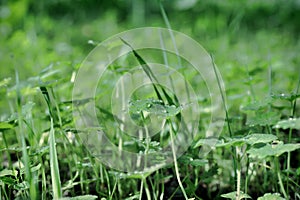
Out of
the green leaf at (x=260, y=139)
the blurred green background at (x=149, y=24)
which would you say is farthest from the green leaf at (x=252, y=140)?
the blurred green background at (x=149, y=24)

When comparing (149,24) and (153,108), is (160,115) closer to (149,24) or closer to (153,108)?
(153,108)

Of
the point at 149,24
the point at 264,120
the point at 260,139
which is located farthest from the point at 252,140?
the point at 149,24

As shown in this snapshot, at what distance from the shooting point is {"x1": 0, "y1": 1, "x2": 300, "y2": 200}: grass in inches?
34.8

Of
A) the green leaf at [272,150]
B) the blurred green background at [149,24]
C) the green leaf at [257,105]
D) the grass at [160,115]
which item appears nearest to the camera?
the green leaf at [272,150]

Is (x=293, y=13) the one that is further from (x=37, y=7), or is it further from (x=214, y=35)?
(x=37, y=7)

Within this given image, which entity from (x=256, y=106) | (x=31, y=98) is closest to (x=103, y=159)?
(x=256, y=106)

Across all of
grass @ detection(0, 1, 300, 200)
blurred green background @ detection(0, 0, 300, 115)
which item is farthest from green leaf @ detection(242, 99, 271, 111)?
blurred green background @ detection(0, 0, 300, 115)

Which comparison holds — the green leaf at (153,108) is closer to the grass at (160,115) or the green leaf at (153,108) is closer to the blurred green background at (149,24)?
the grass at (160,115)

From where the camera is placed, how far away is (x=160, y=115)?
2.85ft

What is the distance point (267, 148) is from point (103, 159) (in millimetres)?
411

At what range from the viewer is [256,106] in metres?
1.01

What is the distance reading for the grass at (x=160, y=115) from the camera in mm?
885

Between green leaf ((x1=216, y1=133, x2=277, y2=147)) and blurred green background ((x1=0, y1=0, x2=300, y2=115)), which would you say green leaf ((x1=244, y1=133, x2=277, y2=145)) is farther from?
blurred green background ((x1=0, y1=0, x2=300, y2=115))

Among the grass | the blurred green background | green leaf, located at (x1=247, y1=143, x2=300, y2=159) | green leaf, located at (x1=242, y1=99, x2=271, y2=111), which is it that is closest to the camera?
green leaf, located at (x1=247, y1=143, x2=300, y2=159)
